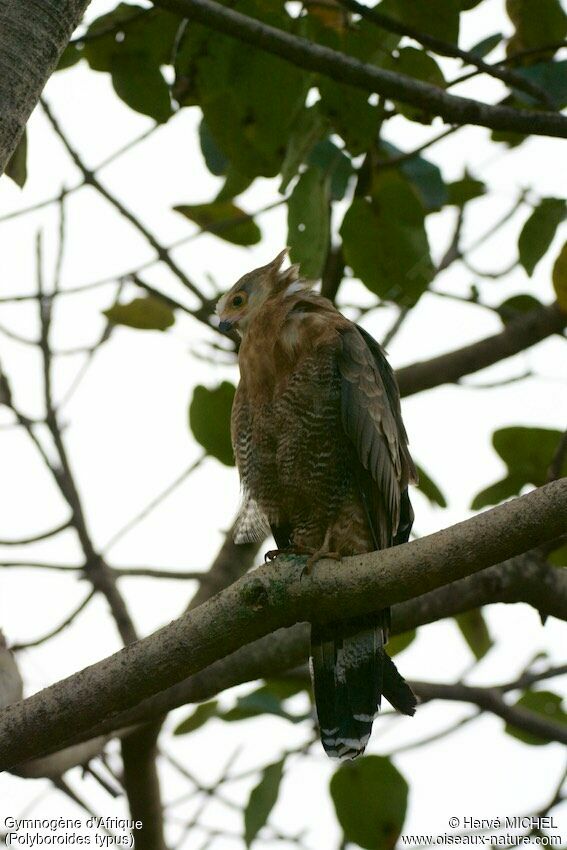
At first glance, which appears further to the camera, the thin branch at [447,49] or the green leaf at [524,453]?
the green leaf at [524,453]

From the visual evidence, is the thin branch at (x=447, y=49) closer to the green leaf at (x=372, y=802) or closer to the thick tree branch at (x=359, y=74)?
the thick tree branch at (x=359, y=74)

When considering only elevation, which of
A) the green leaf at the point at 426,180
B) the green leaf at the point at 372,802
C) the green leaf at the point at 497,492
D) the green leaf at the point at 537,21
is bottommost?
the green leaf at the point at 372,802

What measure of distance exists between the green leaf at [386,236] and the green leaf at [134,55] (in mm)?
644

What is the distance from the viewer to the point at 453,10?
2.91 m

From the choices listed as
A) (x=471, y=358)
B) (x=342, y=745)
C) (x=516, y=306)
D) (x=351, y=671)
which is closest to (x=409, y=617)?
(x=351, y=671)

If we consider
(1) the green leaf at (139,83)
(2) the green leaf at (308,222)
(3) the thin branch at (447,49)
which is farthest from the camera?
(1) the green leaf at (139,83)

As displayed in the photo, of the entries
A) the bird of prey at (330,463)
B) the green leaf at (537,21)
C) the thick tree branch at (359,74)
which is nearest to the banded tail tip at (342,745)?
the bird of prey at (330,463)

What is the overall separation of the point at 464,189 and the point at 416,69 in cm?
120

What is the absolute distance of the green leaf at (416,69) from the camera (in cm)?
297

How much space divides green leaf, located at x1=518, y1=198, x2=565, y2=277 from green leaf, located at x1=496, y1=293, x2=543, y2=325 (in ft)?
3.22

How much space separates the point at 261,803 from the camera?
3.48 m

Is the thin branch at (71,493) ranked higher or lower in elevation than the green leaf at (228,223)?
lower

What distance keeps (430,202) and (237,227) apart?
0.71 m

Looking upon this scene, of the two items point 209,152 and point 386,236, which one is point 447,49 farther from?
point 209,152
